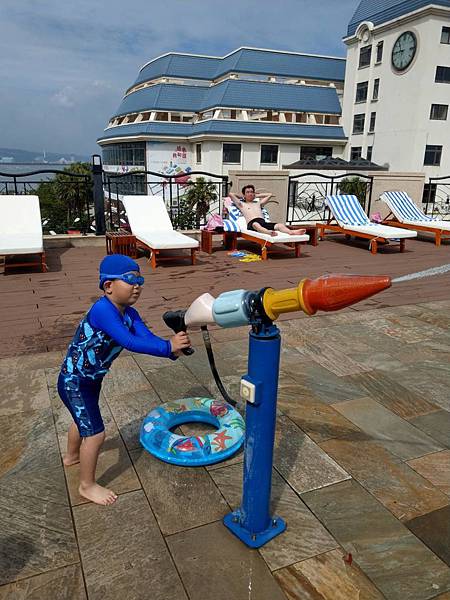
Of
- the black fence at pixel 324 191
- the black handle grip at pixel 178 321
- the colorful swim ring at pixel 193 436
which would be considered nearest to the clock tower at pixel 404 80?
the black fence at pixel 324 191

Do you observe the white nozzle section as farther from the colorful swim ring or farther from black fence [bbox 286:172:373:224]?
black fence [bbox 286:172:373:224]

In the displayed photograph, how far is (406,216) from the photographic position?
468 inches

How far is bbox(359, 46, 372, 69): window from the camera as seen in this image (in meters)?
46.2

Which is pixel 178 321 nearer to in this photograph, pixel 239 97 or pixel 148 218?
pixel 148 218

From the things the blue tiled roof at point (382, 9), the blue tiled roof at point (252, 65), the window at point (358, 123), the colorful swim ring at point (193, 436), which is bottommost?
the colorful swim ring at point (193, 436)

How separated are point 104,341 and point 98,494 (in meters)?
0.88

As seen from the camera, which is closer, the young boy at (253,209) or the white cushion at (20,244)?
the white cushion at (20,244)

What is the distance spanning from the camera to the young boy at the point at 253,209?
9.89 m

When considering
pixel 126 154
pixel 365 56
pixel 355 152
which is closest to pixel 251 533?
pixel 355 152

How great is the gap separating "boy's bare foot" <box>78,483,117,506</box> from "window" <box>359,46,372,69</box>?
52.7 meters

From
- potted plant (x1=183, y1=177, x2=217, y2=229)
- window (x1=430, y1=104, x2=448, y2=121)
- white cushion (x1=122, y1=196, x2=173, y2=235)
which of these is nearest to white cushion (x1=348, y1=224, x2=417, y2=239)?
potted plant (x1=183, y1=177, x2=217, y2=229)

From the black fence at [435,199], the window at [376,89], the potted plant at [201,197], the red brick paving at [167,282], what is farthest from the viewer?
the window at [376,89]

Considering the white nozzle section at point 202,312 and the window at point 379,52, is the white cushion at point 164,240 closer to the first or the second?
the white nozzle section at point 202,312

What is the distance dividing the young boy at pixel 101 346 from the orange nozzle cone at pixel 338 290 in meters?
0.72
